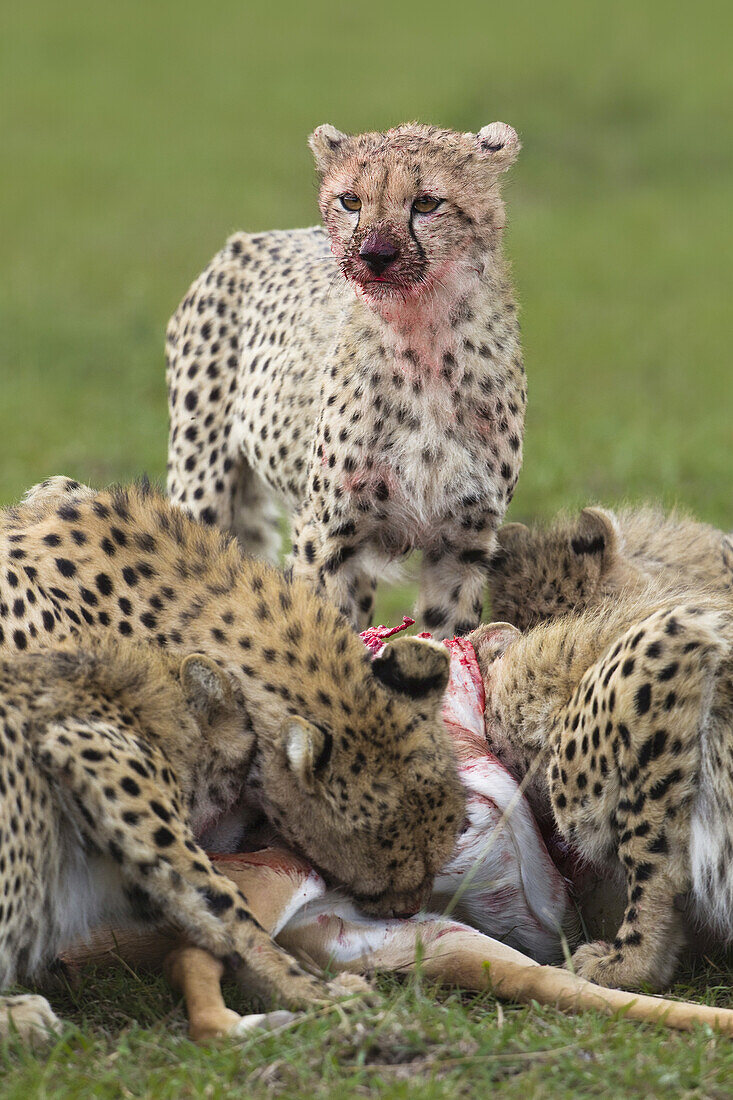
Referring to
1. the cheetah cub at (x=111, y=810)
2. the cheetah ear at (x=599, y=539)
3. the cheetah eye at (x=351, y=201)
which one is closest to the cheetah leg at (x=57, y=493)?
the cheetah cub at (x=111, y=810)

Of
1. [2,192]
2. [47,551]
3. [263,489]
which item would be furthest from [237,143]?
[47,551]

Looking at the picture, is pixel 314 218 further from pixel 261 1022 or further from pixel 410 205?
pixel 261 1022

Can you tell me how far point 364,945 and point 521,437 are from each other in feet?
6.13

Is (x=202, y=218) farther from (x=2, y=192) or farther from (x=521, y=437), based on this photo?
(x=521, y=437)

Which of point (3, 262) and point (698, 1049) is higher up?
point (3, 262)

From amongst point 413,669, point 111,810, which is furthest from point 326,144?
point 111,810

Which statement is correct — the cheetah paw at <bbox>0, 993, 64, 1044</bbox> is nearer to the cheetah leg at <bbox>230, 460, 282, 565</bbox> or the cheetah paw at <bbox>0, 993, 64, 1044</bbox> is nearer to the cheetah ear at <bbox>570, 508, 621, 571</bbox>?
the cheetah ear at <bbox>570, 508, 621, 571</bbox>

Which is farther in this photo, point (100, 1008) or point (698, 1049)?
point (100, 1008)

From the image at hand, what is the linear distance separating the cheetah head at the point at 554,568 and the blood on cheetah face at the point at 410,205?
767mm

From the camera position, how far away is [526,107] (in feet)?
58.1

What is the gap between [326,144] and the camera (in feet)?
14.5

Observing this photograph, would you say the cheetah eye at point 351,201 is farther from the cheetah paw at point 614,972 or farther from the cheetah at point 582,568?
the cheetah paw at point 614,972

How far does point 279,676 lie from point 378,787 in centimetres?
34

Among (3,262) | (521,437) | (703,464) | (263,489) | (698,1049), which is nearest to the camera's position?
(698,1049)
